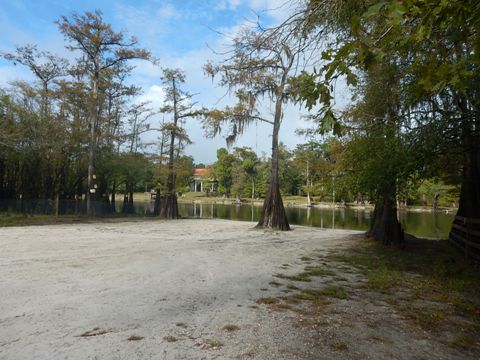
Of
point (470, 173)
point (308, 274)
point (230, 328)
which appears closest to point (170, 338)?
point (230, 328)

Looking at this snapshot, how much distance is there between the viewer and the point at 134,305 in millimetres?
4289

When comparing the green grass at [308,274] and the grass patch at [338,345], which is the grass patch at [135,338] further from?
the green grass at [308,274]

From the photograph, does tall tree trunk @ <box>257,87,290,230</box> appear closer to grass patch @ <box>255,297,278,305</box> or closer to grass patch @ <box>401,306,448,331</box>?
grass patch @ <box>255,297,278,305</box>

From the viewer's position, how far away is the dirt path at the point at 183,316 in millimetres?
3070

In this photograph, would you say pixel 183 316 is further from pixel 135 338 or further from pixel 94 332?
pixel 94 332

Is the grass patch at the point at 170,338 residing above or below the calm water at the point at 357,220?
above

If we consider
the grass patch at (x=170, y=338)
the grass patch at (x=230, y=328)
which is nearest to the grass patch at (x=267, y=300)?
the grass patch at (x=230, y=328)

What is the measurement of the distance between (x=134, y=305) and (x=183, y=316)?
0.73 meters

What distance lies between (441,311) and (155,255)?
5760 mm

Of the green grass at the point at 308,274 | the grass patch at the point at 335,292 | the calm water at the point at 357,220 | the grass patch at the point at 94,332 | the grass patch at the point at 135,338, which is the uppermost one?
the grass patch at the point at 135,338

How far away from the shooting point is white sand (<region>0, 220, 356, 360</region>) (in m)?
3.08

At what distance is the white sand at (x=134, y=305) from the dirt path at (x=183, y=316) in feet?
0.04

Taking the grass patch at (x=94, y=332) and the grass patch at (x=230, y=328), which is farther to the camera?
the grass patch at (x=230, y=328)

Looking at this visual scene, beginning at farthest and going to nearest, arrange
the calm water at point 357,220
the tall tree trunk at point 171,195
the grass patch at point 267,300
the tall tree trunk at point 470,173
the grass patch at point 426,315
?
1. the tall tree trunk at point 171,195
2. the calm water at point 357,220
3. the tall tree trunk at point 470,173
4. the grass patch at point 267,300
5. the grass patch at point 426,315
